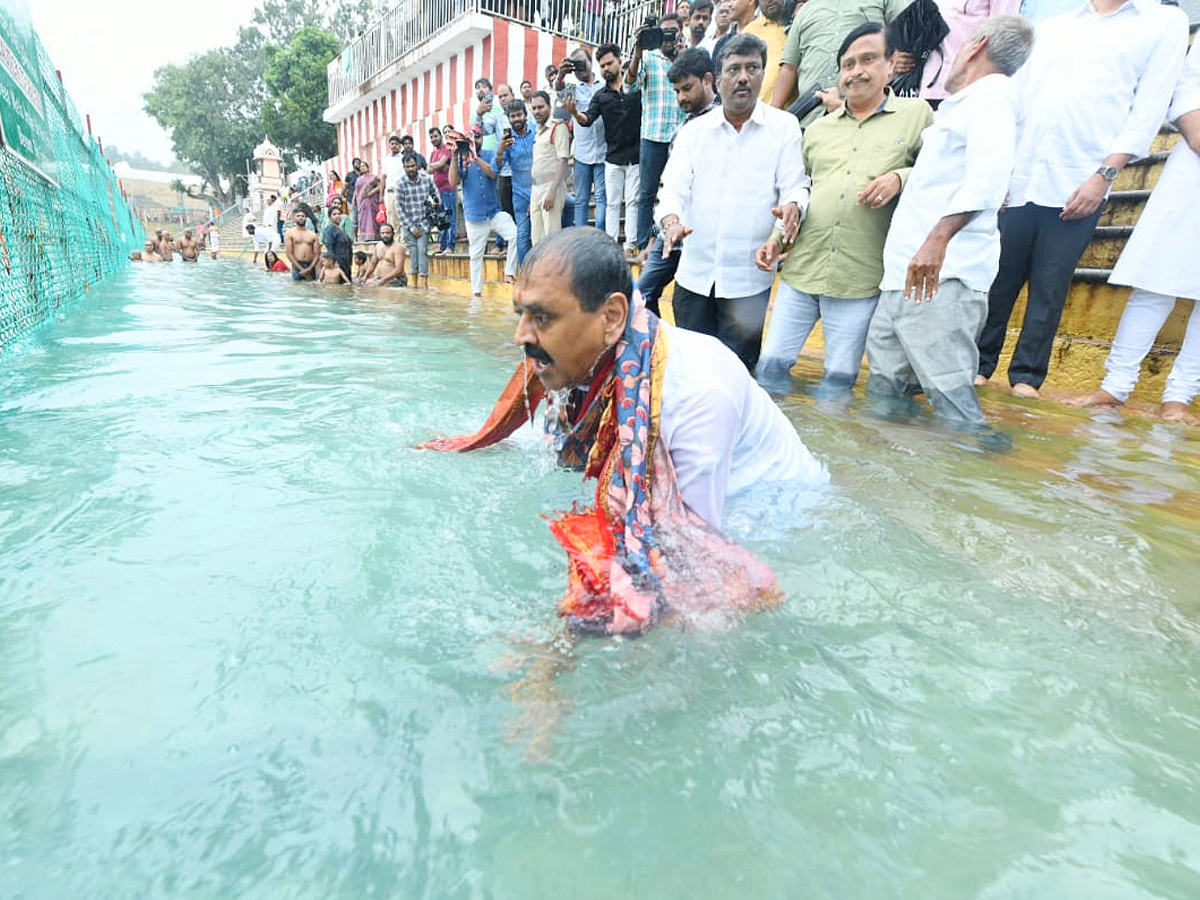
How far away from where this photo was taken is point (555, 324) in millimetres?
1583

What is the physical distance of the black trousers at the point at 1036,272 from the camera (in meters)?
3.67

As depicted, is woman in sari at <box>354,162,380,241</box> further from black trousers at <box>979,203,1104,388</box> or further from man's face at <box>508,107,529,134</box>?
black trousers at <box>979,203,1104,388</box>

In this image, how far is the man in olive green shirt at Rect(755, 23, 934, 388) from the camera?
336 cm

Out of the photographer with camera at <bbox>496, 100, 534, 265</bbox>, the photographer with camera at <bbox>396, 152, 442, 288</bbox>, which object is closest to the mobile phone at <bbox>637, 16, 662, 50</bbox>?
the photographer with camera at <bbox>496, 100, 534, 265</bbox>

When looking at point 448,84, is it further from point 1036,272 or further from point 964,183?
point 964,183

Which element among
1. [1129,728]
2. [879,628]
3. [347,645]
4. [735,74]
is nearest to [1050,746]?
[1129,728]

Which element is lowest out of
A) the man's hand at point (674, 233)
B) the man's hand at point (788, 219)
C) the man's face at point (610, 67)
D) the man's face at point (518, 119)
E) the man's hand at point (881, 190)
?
the man's hand at point (674, 233)

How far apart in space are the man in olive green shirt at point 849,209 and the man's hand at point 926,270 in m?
0.46

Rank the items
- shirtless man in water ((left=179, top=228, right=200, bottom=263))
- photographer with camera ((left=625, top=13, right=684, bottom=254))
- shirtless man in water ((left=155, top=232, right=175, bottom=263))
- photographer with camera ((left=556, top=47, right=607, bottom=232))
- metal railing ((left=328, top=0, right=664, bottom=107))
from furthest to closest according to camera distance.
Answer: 1. shirtless man in water ((left=179, top=228, right=200, bottom=263))
2. shirtless man in water ((left=155, top=232, right=175, bottom=263))
3. metal railing ((left=328, top=0, right=664, bottom=107))
4. photographer with camera ((left=556, top=47, right=607, bottom=232))
5. photographer with camera ((left=625, top=13, right=684, bottom=254))

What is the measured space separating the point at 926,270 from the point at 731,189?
1.17 m

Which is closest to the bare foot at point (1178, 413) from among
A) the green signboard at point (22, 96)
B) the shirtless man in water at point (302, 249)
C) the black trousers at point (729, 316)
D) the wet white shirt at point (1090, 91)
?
the wet white shirt at point (1090, 91)

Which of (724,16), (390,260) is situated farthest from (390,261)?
(724,16)

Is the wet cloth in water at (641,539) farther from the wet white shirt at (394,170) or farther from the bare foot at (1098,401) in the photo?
the wet white shirt at (394,170)

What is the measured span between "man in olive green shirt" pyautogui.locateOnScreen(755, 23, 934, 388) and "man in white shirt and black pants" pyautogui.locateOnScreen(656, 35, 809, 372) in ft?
0.43
